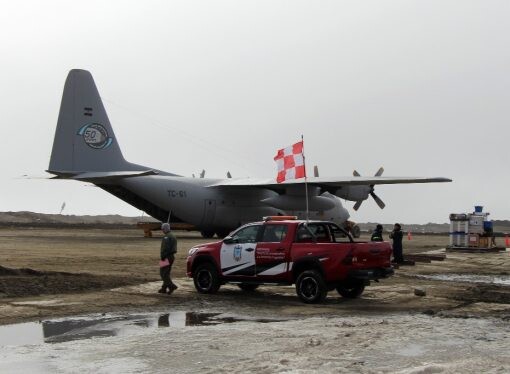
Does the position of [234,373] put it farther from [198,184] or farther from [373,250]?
[198,184]

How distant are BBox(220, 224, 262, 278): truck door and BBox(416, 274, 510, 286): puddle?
7542mm

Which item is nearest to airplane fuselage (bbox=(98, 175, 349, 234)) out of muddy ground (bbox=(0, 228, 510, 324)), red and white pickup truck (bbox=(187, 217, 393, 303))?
muddy ground (bbox=(0, 228, 510, 324))

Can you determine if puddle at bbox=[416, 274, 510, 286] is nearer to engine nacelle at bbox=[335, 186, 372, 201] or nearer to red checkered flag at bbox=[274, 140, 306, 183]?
red checkered flag at bbox=[274, 140, 306, 183]

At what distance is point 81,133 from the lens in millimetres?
35219

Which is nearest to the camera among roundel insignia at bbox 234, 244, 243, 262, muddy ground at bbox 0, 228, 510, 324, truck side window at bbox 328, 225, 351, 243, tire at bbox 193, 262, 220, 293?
muddy ground at bbox 0, 228, 510, 324

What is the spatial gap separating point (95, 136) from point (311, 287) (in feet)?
81.5

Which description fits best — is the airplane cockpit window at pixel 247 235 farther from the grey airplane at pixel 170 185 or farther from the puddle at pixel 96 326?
the grey airplane at pixel 170 185

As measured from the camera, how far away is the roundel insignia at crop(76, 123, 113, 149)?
116 ft

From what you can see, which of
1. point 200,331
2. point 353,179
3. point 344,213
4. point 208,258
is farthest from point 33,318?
point 344,213

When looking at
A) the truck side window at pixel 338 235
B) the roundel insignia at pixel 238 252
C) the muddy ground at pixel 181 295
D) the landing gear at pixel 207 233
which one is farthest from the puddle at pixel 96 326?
the landing gear at pixel 207 233

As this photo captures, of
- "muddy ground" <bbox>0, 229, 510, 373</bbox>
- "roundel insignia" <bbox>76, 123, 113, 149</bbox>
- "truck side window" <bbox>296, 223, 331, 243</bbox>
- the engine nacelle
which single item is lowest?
"muddy ground" <bbox>0, 229, 510, 373</bbox>

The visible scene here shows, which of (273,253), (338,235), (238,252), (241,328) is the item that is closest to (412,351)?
(241,328)

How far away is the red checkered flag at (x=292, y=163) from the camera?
61.7ft

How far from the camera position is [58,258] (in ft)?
79.0
